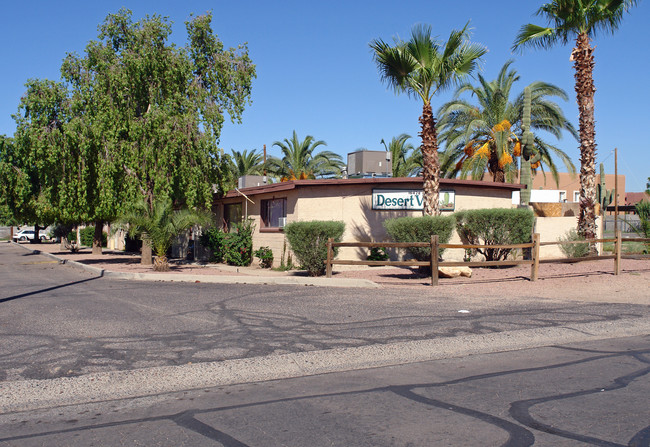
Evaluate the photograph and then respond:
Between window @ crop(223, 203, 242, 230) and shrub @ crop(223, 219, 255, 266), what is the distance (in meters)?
1.03

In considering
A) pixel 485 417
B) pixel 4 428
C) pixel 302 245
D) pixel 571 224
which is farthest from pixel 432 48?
pixel 4 428

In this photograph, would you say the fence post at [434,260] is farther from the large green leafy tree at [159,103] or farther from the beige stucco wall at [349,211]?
the large green leafy tree at [159,103]

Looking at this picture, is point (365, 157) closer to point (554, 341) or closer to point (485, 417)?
point (554, 341)

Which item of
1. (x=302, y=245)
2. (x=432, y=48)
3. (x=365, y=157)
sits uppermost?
(x=432, y=48)

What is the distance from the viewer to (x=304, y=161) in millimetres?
41406

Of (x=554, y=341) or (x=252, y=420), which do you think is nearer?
(x=252, y=420)

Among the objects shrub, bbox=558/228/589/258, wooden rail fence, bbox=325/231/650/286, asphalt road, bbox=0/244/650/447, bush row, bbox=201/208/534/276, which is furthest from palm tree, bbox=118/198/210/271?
shrub, bbox=558/228/589/258

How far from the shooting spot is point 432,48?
16.8 metres

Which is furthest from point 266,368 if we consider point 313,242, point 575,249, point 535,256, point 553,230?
point 553,230

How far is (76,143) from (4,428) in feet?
61.3

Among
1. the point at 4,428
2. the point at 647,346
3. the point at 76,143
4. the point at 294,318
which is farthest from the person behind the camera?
the point at 76,143

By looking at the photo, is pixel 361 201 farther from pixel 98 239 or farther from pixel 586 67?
pixel 98 239

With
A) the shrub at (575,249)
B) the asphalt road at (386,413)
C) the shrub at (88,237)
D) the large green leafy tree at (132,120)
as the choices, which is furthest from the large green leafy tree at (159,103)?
the shrub at (88,237)

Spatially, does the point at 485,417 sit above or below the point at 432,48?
below
